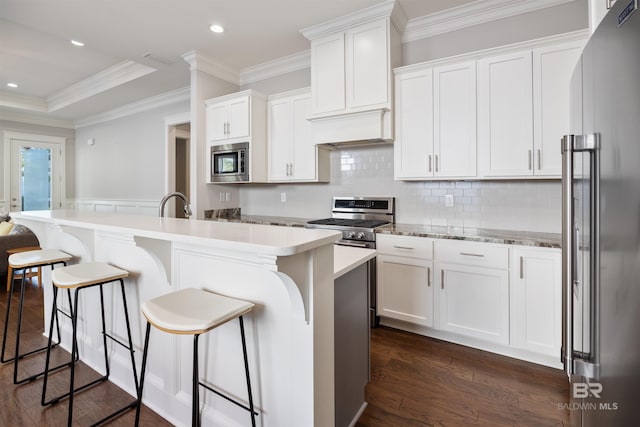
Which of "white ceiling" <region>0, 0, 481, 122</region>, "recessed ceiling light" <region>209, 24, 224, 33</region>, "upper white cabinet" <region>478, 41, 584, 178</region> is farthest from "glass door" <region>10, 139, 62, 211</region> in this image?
"upper white cabinet" <region>478, 41, 584, 178</region>

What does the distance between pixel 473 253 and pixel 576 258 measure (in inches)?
57.4

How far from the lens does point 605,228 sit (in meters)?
0.74

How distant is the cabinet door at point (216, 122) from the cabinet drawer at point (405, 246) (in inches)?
89.0

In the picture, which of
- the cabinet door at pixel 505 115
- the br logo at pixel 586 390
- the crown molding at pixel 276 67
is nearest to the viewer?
the br logo at pixel 586 390

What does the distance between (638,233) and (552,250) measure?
181 centimetres

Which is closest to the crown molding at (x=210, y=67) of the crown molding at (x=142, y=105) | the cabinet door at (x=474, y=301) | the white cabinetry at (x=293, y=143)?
the white cabinetry at (x=293, y=143)

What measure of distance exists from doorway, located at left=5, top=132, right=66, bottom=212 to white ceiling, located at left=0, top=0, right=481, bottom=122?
5.68 ft

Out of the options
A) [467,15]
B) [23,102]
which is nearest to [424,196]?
[467,15]

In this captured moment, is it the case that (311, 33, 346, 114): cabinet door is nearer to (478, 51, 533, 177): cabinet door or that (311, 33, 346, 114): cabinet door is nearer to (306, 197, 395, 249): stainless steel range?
→ (306, 197, 395, 249): stainless steel range

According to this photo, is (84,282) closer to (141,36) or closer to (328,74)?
(328,74)

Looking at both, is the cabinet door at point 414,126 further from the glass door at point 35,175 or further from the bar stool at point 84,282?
the glass door at point 35,175

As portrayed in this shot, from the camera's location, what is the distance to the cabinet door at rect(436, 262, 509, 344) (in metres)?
2.30

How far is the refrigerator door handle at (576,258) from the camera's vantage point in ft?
2.64

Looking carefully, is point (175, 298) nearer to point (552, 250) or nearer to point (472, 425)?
point (472, 425)
